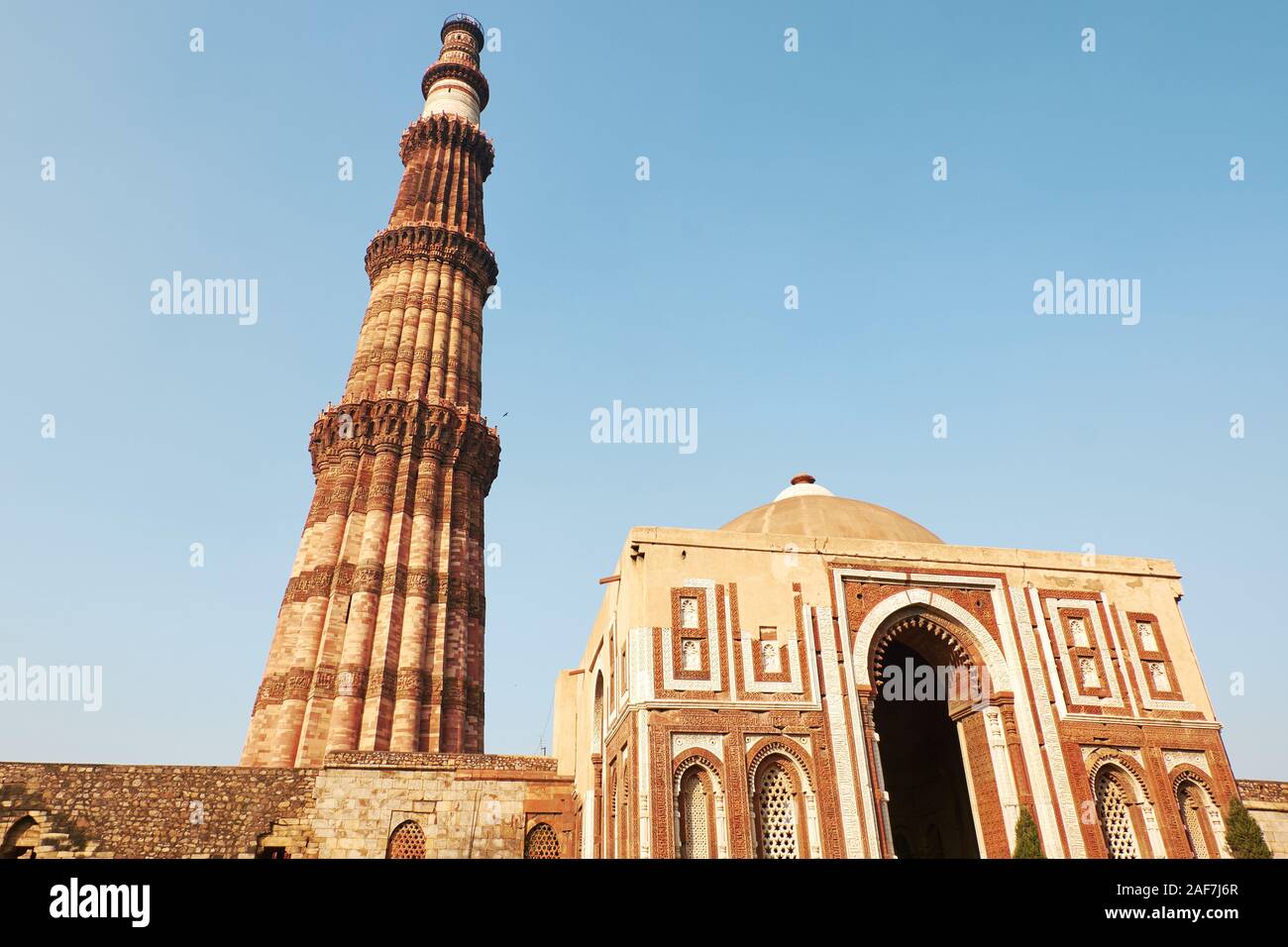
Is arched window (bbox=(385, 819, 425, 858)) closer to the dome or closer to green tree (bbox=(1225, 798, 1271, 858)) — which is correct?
the dome

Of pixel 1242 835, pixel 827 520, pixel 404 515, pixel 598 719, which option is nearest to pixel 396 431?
pixel 404 515

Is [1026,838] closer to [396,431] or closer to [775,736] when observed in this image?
[775,736]

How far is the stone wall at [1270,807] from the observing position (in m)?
19.1

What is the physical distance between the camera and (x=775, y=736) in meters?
14.8

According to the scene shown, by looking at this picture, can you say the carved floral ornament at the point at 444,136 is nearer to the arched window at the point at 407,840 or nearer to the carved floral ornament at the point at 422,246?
the carved floral ornament at the point at 422,246

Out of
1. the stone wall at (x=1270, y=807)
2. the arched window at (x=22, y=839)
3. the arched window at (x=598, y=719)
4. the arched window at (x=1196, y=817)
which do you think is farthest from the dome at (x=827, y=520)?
the arched window at (x=22, y=839)

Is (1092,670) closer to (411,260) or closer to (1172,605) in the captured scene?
(1172,605)

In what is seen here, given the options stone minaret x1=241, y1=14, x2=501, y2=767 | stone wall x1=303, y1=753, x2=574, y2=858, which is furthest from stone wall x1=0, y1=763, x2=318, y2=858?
stone minaret x1=241, y1=14, x2=501, y2=767

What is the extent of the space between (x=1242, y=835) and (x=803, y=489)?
11.7m

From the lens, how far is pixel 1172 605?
700 inches

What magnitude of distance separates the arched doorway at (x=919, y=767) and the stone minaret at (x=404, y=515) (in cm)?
1287
